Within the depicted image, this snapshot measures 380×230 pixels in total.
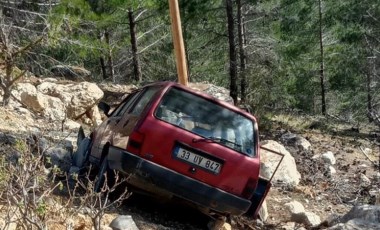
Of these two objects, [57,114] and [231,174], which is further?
[57,114]

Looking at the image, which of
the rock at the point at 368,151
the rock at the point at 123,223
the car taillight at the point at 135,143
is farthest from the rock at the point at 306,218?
the rock at the point at 368,151

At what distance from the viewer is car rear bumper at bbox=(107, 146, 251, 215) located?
251 inches

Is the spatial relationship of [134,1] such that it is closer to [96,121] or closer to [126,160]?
[96,121]

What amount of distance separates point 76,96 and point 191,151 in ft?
28.1

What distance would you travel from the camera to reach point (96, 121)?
14.7 metres

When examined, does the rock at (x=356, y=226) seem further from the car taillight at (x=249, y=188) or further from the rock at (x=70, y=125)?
the rock at (x=70, y=125)

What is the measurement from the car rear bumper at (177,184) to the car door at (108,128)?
28.4 inches

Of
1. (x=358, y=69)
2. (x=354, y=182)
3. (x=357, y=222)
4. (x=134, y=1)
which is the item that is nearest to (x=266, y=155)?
(x=354, y=182)

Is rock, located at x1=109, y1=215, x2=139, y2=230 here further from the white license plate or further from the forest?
the forest

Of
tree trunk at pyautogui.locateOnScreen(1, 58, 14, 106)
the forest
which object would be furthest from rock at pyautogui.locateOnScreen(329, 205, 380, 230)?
tree trunk at pyautogui.locateOnScreen(1, 58, 14, 106)

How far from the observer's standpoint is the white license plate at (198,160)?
6.47 m

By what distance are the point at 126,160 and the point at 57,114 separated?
7.70m

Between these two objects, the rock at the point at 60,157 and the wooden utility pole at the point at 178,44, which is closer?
the rock at the point at 60,157

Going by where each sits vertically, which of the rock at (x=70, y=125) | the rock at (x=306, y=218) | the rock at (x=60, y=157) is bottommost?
the rock at (x=306, y=218)
